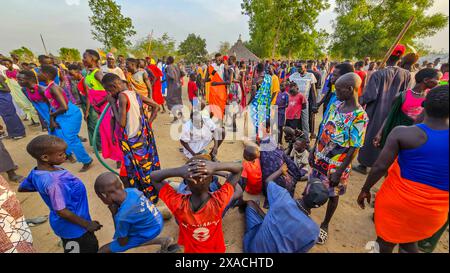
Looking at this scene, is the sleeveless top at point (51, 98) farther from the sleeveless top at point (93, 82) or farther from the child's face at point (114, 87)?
the child's face at point (114, 87)

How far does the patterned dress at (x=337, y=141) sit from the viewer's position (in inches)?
74.4

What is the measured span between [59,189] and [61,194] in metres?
0.05

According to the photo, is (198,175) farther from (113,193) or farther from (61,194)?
(61,194)

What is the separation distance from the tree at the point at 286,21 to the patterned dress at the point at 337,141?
20.7 m

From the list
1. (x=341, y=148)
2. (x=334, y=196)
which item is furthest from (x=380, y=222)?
(x=341, y=148)

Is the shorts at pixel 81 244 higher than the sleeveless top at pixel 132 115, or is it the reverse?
the sleeveless top at pixel 132 115

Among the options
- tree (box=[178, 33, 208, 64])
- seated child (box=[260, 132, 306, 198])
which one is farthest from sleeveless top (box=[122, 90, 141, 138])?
tree (box=[178, 33, 208, 64])

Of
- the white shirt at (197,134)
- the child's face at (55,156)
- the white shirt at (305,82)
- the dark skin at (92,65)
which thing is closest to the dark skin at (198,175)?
the child's face at (55,156)

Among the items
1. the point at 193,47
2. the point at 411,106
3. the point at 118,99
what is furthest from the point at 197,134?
the point at 193,47

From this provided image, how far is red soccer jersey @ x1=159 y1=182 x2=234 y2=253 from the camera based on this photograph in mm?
1461

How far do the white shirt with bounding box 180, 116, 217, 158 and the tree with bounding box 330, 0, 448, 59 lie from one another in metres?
A: 21.8

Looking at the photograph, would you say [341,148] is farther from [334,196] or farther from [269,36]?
[269,36]

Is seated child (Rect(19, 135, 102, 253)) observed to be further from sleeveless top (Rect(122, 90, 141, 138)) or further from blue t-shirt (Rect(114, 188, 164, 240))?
sleeveless top (Rect(122, 90, 141, 138))
